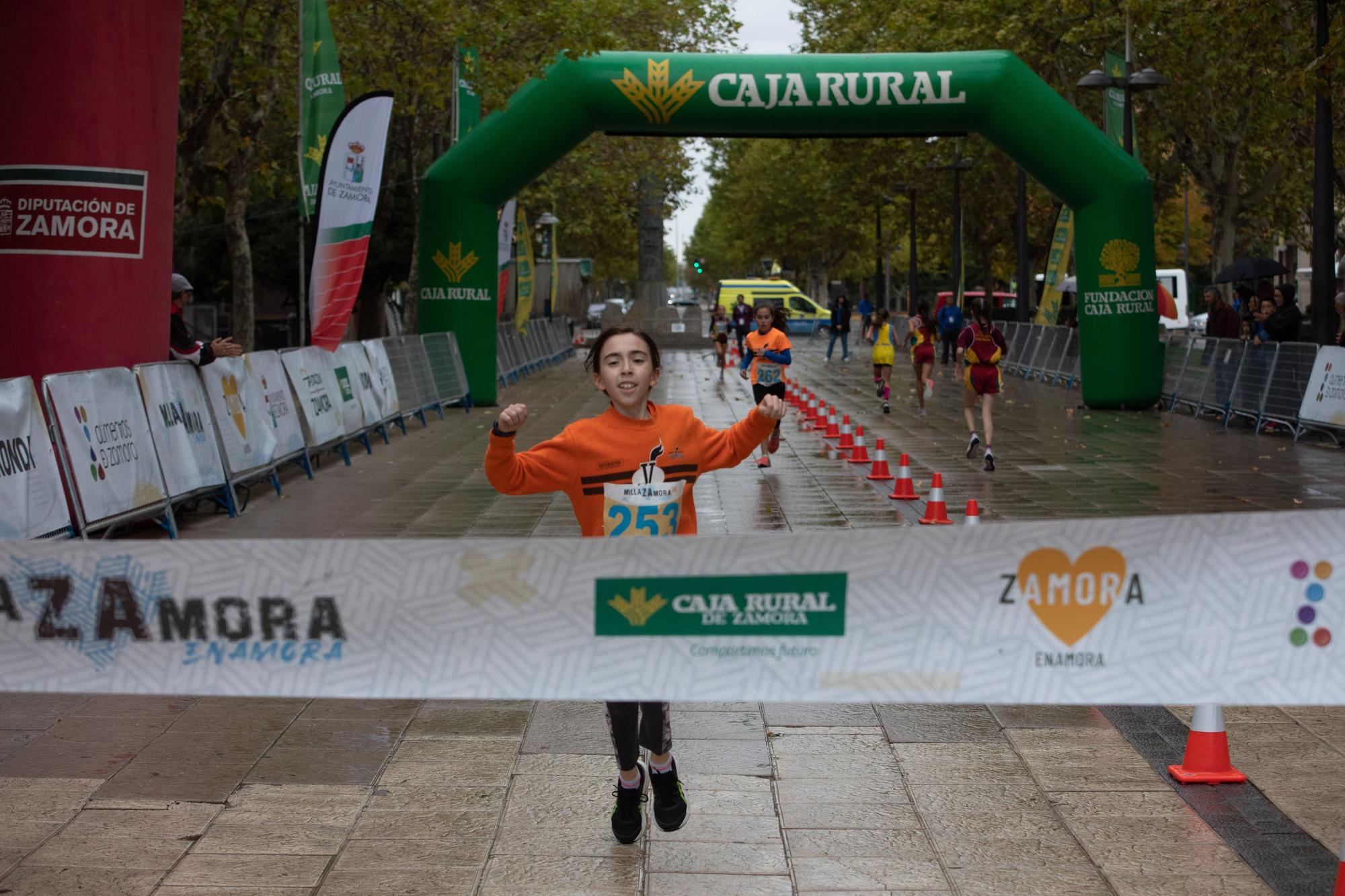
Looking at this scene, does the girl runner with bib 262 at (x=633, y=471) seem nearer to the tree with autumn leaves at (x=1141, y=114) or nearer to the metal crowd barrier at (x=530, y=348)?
the tree with autumn leaves at (x=1141, y=114)

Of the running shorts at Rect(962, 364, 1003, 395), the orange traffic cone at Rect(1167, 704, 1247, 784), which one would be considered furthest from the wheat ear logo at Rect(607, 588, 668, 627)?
the running shorts at Rect(962, 364, 1003, 395)

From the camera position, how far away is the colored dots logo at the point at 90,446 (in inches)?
395

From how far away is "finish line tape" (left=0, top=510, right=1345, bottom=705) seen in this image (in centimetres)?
416

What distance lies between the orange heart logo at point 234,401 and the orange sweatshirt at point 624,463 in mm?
8458

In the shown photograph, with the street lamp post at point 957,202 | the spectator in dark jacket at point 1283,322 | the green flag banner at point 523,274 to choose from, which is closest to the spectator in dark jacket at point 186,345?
the spectator in dark jacket at point 1283,322

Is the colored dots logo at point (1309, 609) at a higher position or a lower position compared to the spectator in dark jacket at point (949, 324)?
lower

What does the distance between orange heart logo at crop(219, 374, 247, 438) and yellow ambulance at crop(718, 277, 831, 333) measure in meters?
45.6

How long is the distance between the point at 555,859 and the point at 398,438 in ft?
49.8

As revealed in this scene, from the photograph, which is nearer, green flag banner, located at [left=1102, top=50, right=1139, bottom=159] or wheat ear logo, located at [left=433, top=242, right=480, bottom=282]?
wheat ear logo, located at [left=433, top=242, right=480, bottom=282]

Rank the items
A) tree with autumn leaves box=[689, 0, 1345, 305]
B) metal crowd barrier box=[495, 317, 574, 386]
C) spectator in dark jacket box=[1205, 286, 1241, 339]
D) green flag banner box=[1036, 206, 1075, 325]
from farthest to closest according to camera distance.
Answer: metal crowd barrier box=[495, 317, 574, 386]
green flag banner box=[1036, 206, 1075, 325]
spectator in dark jacket box=[1205, 286, 1241, 339]
tree with autumn leaves box=[689, 0, 1345, 305]

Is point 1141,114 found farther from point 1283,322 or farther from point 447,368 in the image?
point 447,368

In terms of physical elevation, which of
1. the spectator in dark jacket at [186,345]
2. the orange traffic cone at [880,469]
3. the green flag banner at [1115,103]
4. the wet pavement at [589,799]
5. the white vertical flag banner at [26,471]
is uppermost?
the green flag banner at [1115,103]

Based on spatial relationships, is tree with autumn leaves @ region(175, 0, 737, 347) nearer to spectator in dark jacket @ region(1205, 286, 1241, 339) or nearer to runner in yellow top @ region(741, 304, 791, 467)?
runner in yellow top @ region(741, 304, 791, 467)

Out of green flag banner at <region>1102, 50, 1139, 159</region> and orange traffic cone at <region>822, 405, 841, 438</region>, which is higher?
green flag banner at <region>1102, 50, 1139, 159</region>
